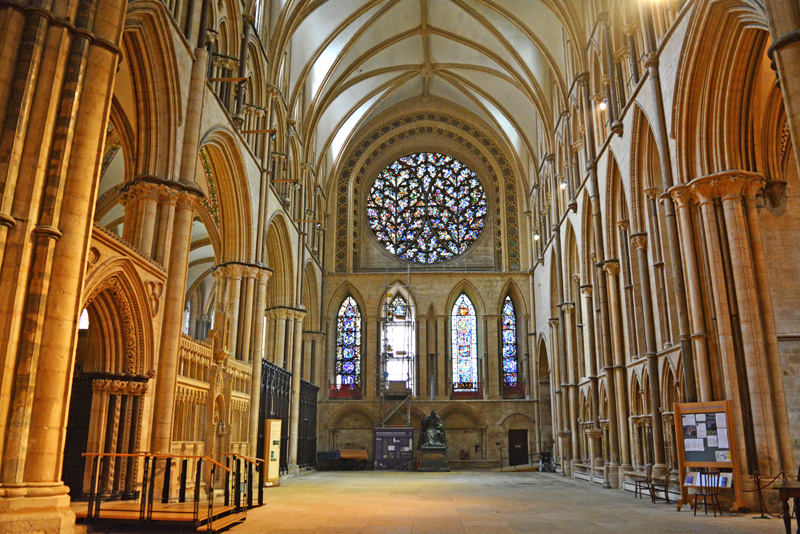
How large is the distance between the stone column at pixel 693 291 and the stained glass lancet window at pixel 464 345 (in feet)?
57.0

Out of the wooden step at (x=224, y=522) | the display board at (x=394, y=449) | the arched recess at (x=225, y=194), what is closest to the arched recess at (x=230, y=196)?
the arched recess at (x=225, y=194)

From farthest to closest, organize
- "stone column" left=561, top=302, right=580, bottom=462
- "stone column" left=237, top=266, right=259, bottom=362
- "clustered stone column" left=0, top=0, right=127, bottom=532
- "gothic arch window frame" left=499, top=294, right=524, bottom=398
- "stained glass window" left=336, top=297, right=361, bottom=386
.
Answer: "stained glass window" left=336, top=297, right=361, bottom=386
"gothic arch window frame" left=499, top=294, right=524, bottom=398
"stone column" left=561, top=302, right=580, bottom=462
"stone column" left=237, top=266, right=259, bottom=362
"clustered stone column" left=0, top=0, right=127, bottom=532

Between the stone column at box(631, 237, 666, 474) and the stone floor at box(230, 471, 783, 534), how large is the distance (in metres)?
1.24

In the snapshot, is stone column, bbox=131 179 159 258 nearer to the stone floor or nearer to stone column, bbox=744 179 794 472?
the stone floor

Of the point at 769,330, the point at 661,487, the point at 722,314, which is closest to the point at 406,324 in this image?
the point at 661,487

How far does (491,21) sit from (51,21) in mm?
18824

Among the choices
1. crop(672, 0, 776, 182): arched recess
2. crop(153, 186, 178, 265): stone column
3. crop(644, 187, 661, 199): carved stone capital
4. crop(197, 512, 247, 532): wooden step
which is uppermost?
crop(672, 0, 776, 182): arched recess

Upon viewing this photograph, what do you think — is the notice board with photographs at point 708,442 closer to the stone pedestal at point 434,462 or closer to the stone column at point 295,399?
the stone column at point 295,399

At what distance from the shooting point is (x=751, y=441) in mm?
10695

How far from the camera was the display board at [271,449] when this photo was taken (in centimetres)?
1648

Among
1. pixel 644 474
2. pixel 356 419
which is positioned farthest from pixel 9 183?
pixel 356 419

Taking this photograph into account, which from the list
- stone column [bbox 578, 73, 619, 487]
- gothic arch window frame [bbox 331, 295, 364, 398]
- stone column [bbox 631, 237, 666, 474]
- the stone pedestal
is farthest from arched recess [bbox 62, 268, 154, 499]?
gothic arch window frame [bbox 331, 295, 364, 398]

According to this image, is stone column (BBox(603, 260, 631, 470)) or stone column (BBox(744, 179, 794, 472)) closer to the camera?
stone column (BBox(744, 179, 794, 472))

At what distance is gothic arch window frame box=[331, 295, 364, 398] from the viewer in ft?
94.8
